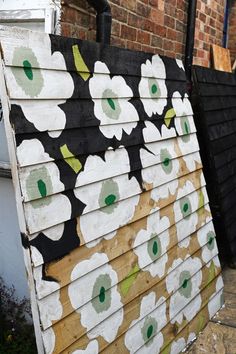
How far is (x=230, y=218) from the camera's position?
3.82 m

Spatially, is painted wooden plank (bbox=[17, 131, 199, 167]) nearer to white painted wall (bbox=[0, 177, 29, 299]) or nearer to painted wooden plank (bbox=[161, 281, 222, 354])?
white painted wall (bbox=[0, 177, 29, 299])

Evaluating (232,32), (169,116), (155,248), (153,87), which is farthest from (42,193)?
(232,32)

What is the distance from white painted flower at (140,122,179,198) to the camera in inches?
99.3

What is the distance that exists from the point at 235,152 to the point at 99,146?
7.81 feet

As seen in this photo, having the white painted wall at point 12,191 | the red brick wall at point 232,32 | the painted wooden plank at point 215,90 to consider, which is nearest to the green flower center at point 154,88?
the white painted wall at point 12,191

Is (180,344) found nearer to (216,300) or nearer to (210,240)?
(216,300)

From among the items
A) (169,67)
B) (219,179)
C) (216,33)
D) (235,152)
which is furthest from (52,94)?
(216,33)

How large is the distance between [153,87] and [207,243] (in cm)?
121

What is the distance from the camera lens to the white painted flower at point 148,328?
2.26m

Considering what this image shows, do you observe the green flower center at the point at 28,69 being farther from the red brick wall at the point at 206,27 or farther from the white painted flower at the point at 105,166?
the red brick wall at the point at 206,27

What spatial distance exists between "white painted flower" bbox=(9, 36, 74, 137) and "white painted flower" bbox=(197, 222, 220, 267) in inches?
61.3

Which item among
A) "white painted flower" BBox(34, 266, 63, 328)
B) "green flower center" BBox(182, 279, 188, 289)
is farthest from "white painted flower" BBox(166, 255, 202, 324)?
"white painted flower" BBox(34, 266, 63, 328)

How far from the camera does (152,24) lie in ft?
12.0

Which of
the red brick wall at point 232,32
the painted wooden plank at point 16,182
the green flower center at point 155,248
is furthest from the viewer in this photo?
the red brick wall at point 232,32
